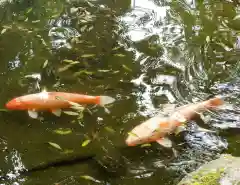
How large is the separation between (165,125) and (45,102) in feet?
5.41

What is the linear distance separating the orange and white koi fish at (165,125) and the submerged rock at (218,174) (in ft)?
2.60

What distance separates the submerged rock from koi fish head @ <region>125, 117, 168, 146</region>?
0.81 m

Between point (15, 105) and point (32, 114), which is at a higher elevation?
point (15, 105)

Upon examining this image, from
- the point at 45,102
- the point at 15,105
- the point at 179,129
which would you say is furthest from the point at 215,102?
the point at 15,105

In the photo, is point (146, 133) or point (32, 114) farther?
point (32, 114)

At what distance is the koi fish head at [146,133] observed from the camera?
4438 millimetres

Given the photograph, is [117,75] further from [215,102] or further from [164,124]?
[215,102]

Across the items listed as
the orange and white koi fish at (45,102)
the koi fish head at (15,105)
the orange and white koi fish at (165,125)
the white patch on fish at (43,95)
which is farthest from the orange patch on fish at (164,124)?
the koi fish head at (15,105)

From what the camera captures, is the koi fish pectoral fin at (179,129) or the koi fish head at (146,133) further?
the koi fish pectoral fin at (179,129)

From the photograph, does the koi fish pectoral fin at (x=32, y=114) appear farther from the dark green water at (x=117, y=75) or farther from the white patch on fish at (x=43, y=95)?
the white patch on fish at (x=43, y=95)

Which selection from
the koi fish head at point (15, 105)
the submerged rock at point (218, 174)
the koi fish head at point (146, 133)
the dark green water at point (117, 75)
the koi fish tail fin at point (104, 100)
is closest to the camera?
the submerged rock at point (218, 174)

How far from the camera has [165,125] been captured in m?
4.63

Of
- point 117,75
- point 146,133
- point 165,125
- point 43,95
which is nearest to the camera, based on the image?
point 146,133

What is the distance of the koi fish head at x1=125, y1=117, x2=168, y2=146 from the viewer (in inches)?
175
